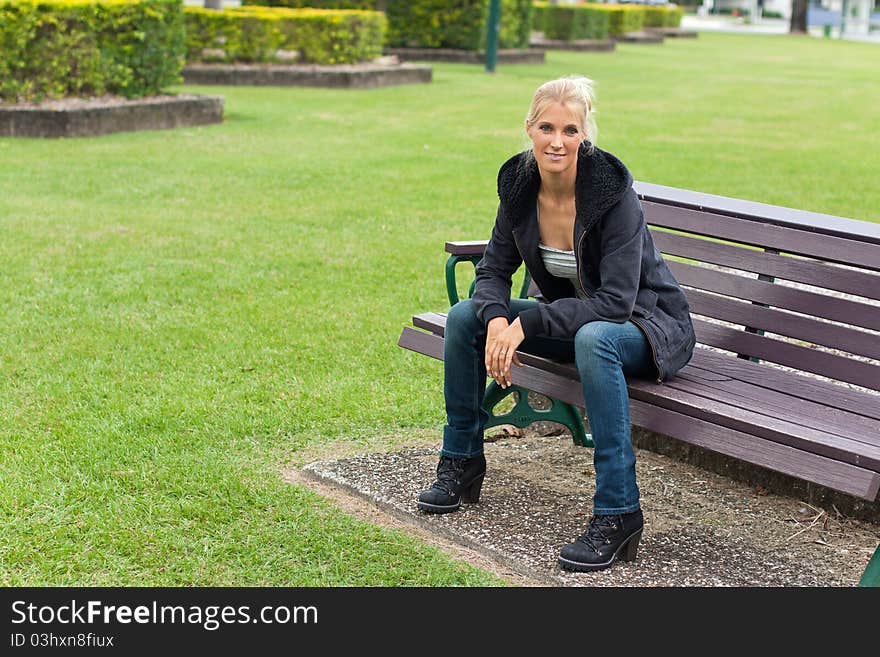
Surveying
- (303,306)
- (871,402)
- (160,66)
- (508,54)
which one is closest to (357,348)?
(303,306)

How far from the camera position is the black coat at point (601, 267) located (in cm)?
387

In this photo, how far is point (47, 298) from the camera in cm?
668

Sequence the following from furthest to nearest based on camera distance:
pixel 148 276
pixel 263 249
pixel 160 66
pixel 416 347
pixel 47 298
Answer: pixel 160 66 < pixel 263 249 < pixel 148 276 < pixel 47 298 < pixel 416 347

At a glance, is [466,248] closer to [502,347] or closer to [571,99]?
[502,347]

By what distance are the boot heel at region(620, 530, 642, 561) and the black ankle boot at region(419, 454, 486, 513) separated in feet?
1.95

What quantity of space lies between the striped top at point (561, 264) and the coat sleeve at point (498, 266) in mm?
125

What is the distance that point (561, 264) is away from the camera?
159 inches

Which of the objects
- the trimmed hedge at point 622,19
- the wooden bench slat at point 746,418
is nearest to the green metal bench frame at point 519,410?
the wooden bench slat at point 746,418

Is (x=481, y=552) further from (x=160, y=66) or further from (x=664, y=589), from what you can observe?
(x=160, y=66)

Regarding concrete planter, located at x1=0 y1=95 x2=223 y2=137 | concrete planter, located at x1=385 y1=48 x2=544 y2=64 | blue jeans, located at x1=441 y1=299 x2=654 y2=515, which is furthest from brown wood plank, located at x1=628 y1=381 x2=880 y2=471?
concrete planter, located at x1=385 y1=48 x2=544 y2=64

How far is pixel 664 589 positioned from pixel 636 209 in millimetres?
1128

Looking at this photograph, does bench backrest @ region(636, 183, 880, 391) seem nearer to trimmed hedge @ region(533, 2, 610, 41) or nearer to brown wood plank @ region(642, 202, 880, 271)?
brown wood plank @ region(642, 202, 880, 271)

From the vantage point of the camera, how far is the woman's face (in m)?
3.88

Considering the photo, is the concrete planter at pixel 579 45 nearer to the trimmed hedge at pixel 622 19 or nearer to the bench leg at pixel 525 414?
the trimmed hedge at pixel 622 19
